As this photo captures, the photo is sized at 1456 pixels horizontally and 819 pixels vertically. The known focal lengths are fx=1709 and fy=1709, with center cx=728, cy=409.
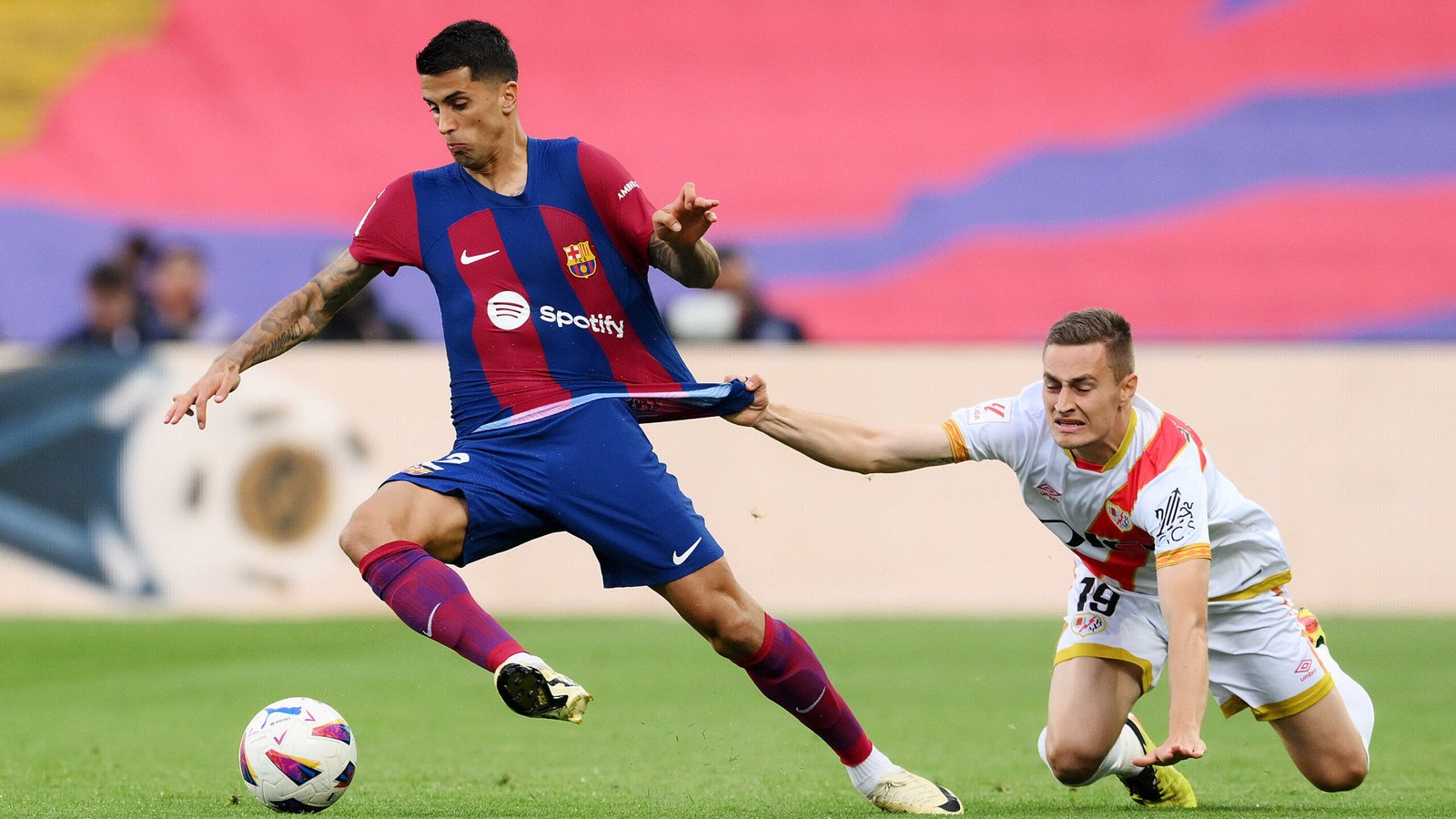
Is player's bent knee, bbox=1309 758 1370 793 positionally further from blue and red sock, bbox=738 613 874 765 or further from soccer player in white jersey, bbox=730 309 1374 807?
blue and red sock, bbox=738 613 874 765

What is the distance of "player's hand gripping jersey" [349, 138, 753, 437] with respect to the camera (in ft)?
17.4

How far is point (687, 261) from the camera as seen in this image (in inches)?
207

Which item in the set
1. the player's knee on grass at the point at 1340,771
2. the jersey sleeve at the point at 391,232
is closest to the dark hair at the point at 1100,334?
the player's knee on grass at the point at 1340,771

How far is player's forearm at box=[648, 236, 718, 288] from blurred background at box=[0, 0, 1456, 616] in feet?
25.8

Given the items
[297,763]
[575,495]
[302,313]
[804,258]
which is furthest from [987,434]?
[804,258]

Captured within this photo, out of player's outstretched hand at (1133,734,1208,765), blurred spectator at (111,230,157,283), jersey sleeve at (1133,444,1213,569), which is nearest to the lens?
player's outstretched hand at (1133,734,1208,765)

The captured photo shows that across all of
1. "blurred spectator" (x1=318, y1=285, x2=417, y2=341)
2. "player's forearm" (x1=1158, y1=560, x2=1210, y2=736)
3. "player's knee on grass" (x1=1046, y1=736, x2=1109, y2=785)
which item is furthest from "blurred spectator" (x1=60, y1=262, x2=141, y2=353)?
"player's forearm" (x1=1158, y1=560, x2=1210, y2=736)

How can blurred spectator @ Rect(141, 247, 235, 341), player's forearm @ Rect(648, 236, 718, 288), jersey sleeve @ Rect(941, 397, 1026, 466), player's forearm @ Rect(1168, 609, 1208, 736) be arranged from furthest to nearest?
blurred spectator @ Rect(141, 247, 235, 341)
jersey sleeve @ Rect(941, 397, 1026, 466)
player's forearm @ Rect(648, 236, 718, 288)
player's forearm @ Rect(1168, 609, 1208, 736)

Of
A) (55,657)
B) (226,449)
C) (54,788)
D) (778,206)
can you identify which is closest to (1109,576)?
(54,788)

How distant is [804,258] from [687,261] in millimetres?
10727

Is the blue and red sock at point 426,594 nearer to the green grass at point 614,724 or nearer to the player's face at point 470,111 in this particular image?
the green grass at point 614,724

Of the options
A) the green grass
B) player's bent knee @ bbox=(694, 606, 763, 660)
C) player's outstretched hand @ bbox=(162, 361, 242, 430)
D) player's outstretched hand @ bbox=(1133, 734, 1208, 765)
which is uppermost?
player's outstretched hand @ bbox=(162, 361, 242, 430)

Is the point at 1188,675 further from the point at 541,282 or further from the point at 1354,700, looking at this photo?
the point at 541,282

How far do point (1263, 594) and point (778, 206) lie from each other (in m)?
10.7
